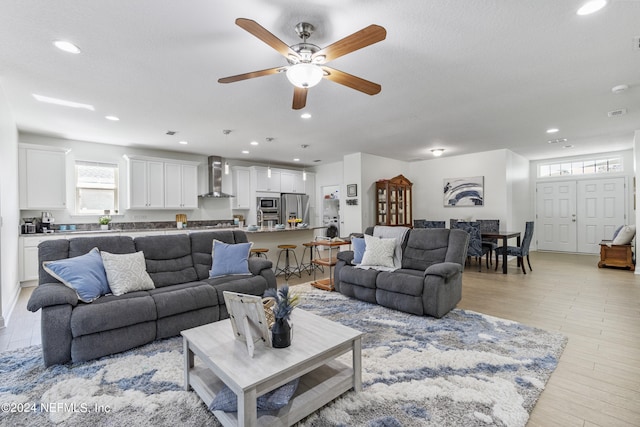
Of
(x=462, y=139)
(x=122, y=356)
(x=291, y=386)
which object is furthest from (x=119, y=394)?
(x=462, y=139)

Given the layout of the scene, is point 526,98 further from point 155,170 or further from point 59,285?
point 155,170

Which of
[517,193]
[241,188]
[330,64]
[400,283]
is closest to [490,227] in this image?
[517,193]

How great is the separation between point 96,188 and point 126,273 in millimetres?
4016

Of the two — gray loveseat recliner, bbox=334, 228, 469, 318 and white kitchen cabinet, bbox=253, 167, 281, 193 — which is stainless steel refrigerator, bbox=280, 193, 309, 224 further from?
gray loveseat recliner, bbox=334, 228, 469, 318

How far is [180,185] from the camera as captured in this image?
21.4 feet

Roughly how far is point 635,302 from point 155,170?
26.0 feet

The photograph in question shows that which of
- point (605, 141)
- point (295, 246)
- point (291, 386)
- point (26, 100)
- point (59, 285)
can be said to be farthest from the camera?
point (605, 141)

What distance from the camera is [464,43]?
8.01 feet

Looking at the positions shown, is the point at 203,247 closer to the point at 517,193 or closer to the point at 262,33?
the point at 262,33

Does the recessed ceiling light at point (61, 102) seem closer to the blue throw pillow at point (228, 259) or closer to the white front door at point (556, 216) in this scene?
the blue throw pillow at point (228, 259)

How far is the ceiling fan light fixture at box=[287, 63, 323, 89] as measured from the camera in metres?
2.17

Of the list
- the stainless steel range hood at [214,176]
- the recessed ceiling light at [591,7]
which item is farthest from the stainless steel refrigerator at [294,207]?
the recessed ceiling light at [591,7]

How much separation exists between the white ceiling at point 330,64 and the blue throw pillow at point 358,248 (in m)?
1.79

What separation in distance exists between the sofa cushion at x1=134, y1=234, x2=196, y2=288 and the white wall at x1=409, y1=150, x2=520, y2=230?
6.23 m
